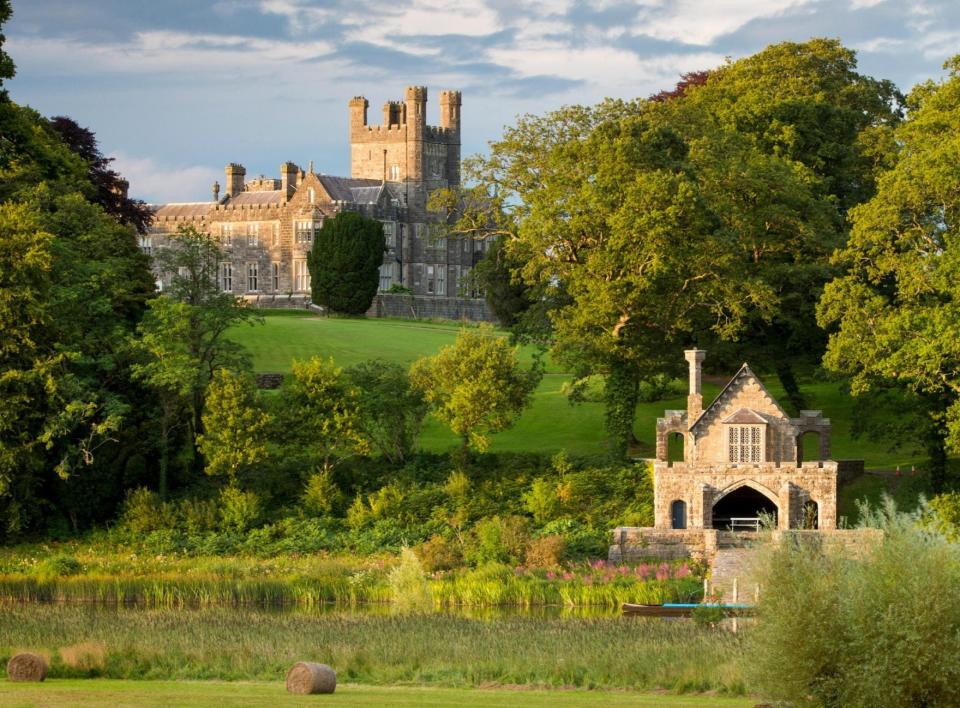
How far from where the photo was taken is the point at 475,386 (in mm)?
48438

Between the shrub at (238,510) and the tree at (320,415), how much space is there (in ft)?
7.94

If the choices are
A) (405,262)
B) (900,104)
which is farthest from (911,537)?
(405,262)

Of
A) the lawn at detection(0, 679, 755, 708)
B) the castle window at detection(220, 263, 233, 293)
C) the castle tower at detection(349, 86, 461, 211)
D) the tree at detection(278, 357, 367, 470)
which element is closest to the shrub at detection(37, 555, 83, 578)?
the tree at detection(278, 357, 367, 470)

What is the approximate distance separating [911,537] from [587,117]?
31.4 meters

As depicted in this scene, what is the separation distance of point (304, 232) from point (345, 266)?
45.1 ft

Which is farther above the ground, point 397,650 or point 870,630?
point 870,630

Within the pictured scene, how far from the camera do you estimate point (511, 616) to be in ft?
112

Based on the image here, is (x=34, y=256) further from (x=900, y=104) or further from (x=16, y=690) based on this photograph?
(x=900, y=104)

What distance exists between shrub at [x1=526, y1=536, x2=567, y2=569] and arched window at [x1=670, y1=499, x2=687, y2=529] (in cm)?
443

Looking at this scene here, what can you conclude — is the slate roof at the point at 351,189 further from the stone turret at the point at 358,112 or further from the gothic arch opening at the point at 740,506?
the gothic arch opening at the point at 740,506

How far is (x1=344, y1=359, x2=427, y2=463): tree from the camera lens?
49.6 m

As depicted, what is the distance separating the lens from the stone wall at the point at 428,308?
10212 centimetres

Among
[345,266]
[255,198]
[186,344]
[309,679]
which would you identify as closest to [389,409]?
[186,344]

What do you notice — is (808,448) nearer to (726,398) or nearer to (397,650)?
(726,398)
